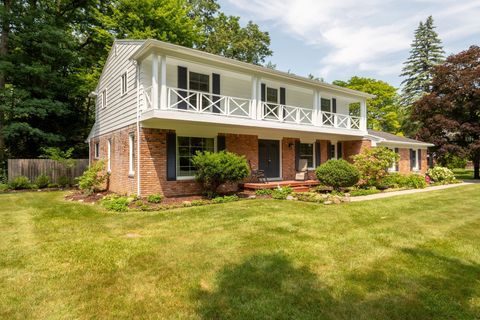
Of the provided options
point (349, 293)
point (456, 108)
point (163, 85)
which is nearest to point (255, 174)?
point (163, 85)

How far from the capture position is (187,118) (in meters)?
10.0

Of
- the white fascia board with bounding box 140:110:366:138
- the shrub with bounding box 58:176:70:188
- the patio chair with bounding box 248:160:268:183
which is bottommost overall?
Answer: the shrub with bounding box 58:176:70:188

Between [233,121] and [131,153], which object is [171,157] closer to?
[131,153]

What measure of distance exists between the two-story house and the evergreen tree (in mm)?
19787

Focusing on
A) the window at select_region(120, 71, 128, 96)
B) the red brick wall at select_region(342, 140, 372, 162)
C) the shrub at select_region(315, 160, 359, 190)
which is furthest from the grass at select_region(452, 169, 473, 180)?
the window at select_region(120, 71, 128, 96)

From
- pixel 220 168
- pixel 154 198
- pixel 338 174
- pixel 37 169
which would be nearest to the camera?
pixel 154 198

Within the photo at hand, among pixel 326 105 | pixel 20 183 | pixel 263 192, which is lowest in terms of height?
pixel 263 192

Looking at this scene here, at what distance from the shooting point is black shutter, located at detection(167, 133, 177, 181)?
10.9 m

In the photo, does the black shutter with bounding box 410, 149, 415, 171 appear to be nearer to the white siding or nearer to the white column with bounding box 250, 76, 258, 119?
the white column with bounding box 250, 76, 258, 119

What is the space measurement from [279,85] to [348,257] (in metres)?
11.5

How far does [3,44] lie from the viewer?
18000 mm

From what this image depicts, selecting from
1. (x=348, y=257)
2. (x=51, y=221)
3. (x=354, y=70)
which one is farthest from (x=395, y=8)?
(x=354, y=70)

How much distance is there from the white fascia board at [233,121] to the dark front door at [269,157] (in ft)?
5.44

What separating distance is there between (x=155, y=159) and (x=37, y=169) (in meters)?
9.88
